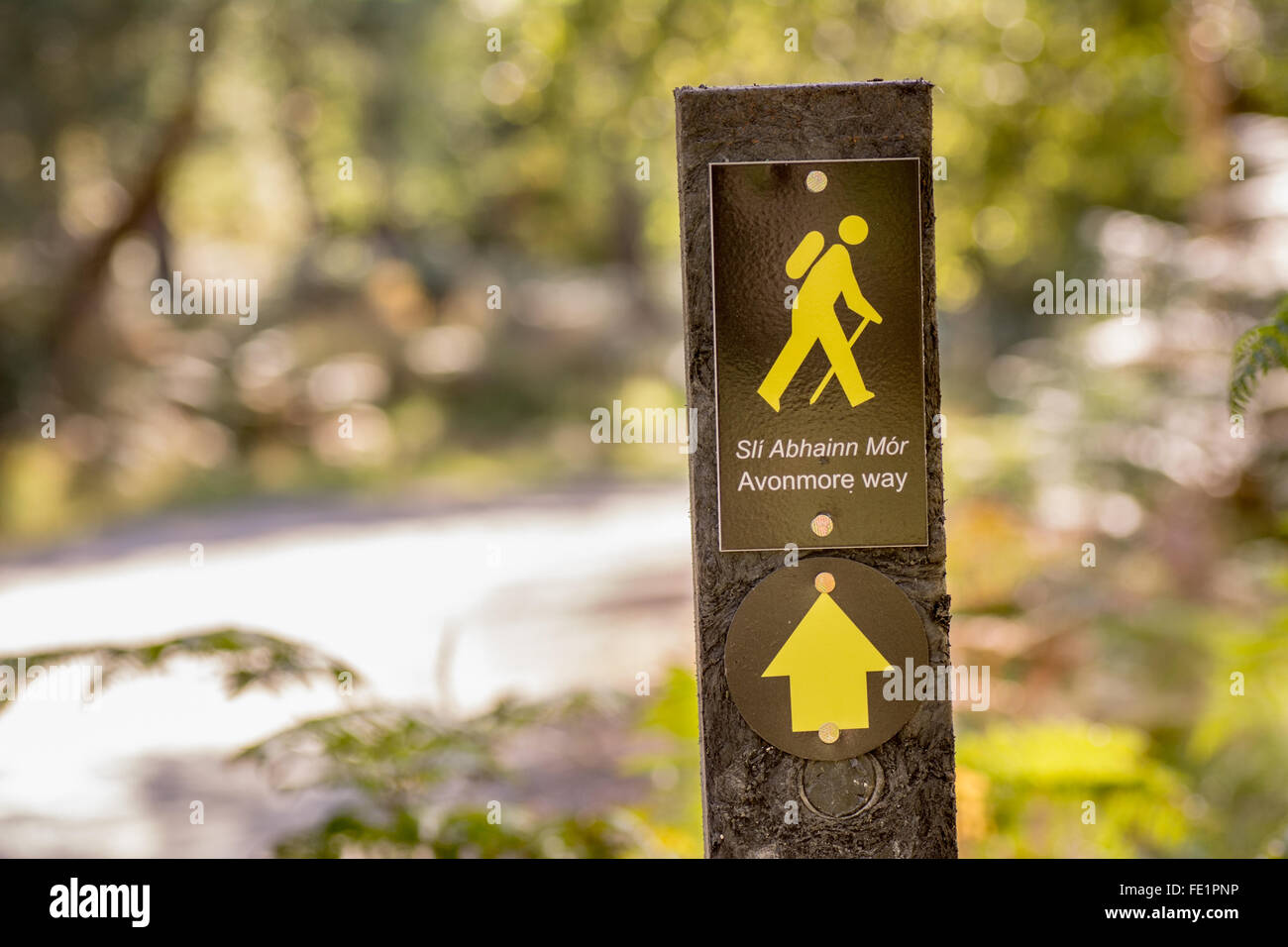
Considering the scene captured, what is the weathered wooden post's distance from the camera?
1.90 m

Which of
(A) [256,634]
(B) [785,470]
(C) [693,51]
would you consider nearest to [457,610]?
(C) [693,51]

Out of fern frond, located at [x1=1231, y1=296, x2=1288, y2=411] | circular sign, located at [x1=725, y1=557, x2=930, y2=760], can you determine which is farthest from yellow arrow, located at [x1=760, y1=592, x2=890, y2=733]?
fern frond, located at [x1=1231, y1=296, x2=1288, y2=411]

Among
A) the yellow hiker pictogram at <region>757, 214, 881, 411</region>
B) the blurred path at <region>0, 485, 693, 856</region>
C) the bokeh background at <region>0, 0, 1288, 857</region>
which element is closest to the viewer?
the yellow hiker pictogram at <region>757, 214, 881, 411</region>

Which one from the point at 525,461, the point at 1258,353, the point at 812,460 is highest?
the point at 525,461

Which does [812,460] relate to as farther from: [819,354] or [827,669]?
[827,669]

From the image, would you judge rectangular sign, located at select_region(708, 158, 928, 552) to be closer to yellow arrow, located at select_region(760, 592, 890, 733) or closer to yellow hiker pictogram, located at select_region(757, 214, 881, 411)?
yellow hiker pictogram, located at select_region(757, 214, 881, 411)

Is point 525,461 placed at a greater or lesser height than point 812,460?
greater

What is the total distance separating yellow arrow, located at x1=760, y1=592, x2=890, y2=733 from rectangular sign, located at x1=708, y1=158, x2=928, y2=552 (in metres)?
0.15

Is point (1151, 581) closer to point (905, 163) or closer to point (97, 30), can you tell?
point (905, 163)

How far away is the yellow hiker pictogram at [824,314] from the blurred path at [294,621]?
5.97 ft

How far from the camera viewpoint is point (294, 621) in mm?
8742

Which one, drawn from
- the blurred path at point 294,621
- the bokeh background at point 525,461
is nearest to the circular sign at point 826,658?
the bokeh background at point 525,461

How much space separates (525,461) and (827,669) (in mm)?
14784

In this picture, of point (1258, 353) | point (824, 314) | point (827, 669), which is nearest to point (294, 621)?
point (827, 669)
